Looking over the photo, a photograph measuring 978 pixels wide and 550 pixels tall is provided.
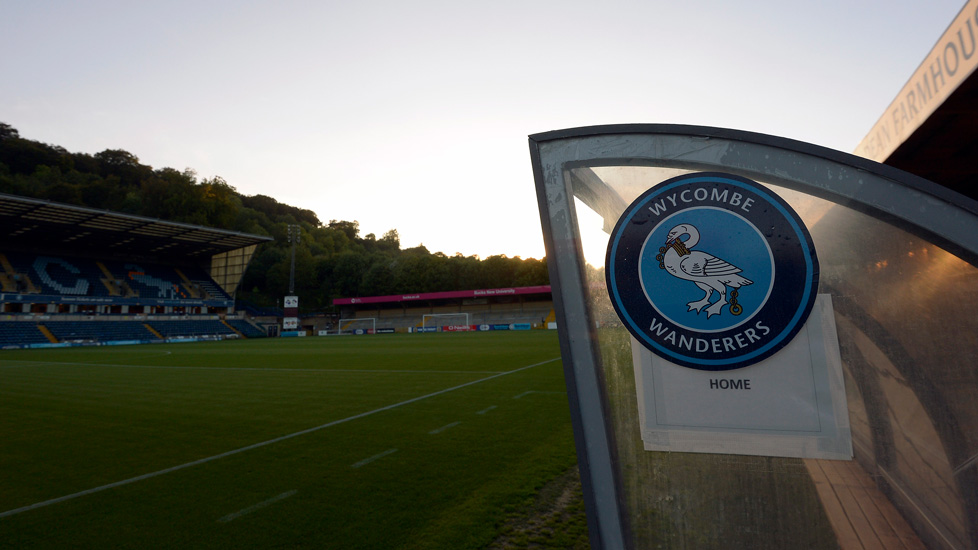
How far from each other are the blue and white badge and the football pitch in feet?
6.05

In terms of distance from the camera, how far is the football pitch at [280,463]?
127 inches

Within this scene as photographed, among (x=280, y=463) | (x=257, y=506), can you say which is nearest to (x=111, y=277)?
(x=280, y=463)

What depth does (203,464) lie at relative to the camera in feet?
15.7

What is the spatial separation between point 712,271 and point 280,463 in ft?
14.5

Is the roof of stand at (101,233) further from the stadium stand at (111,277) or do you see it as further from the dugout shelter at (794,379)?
the dugout shelter at (794,379)

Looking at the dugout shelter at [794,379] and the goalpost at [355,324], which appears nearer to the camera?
the dugout shelter at [794,379]

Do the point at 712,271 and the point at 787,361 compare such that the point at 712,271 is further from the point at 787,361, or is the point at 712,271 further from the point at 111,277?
the point at 111,277

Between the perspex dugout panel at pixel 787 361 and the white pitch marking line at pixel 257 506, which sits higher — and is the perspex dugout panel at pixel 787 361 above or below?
above

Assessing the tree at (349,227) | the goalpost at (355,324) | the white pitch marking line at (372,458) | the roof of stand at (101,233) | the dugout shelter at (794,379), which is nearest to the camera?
the dugout shelter at (794,379)

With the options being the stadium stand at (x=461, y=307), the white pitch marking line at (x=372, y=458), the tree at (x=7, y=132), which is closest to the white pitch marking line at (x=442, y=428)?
the white pitch marking line at (x=372, y=458)

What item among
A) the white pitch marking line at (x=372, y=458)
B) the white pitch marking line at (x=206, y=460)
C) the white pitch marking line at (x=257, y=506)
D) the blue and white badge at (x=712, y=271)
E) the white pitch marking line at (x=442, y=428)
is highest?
the blue and white badge at (x=712, y=271)

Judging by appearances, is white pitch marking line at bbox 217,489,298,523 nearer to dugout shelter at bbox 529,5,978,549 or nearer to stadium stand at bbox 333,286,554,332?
dugout shelter at bbox 529,5,978,549

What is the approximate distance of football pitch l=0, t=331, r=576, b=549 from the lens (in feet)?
10.6

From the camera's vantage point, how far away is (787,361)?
6.12 ft
